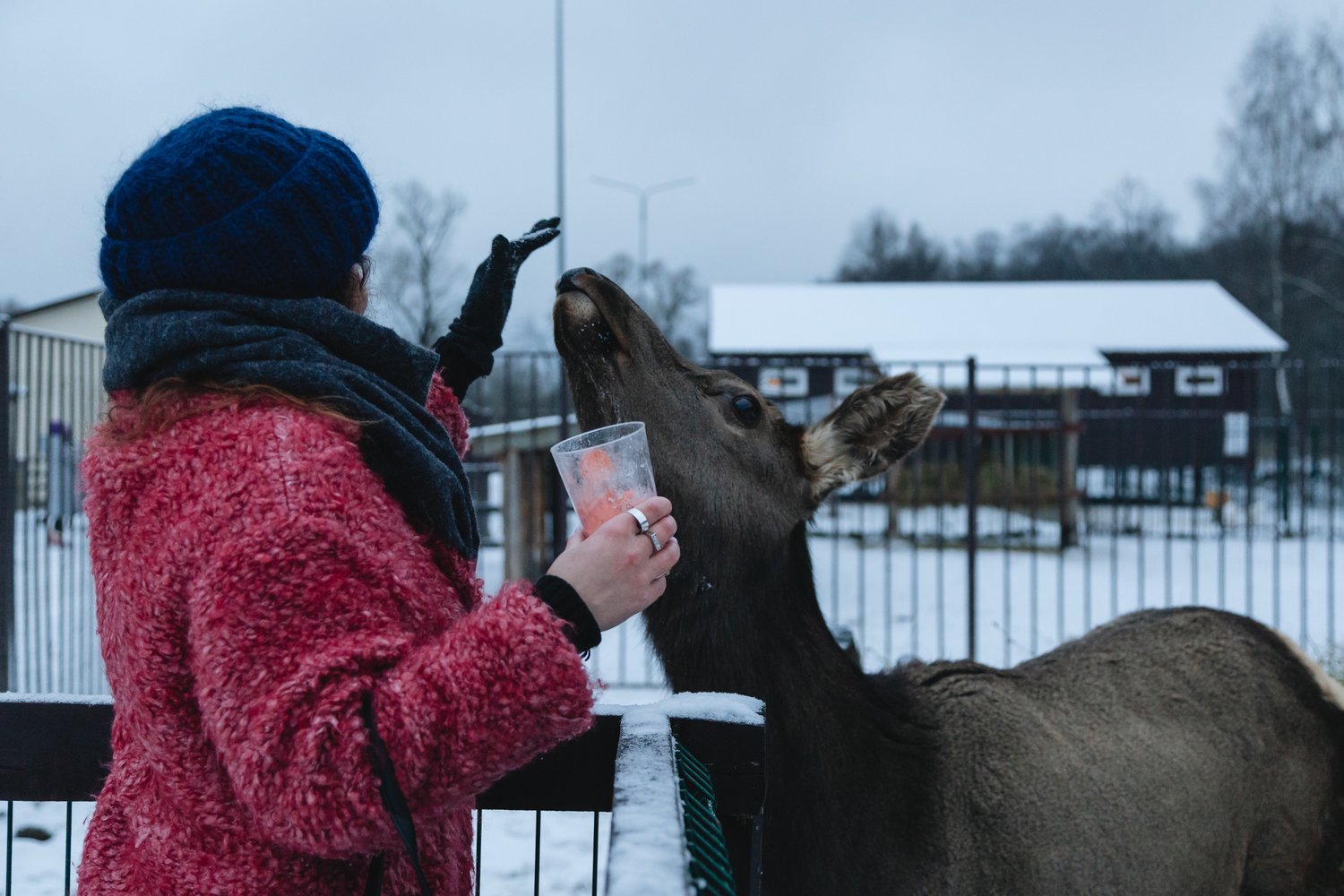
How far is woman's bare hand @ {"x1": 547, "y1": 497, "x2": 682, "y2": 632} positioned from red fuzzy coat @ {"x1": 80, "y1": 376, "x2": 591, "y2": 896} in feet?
0.34

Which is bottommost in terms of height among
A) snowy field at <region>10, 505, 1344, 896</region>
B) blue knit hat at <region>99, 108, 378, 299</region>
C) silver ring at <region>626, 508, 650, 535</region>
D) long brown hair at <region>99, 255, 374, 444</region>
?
snowy field at <region>10, 505, 1344, 896</region>

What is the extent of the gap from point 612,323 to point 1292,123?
34952 mm

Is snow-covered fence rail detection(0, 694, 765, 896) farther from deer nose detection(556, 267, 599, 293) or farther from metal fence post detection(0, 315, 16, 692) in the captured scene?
metal fence post detection(0, 315, 16, 692)

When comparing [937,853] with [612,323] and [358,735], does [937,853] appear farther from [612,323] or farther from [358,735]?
[358,735]

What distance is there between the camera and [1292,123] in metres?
30.1

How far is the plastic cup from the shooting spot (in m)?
1.42

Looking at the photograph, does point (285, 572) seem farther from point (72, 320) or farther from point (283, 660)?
point (72, 320)

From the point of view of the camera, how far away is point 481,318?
2.31m

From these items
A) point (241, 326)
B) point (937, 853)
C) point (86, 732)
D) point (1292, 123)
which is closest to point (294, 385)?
point (241, 326)

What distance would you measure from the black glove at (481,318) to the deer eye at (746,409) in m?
0.62

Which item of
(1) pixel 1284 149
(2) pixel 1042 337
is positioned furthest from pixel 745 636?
(1) pixel 1284 149

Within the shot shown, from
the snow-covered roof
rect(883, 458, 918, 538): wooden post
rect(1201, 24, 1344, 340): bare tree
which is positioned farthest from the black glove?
rect(1201, 24, 1344, 340): bare tree

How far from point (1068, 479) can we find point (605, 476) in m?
13.4

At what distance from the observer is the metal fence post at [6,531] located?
223 inches
